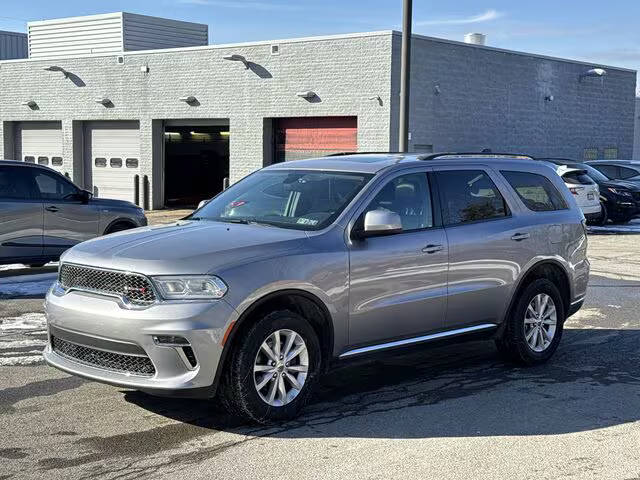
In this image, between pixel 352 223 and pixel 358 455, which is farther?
pixel 352 223

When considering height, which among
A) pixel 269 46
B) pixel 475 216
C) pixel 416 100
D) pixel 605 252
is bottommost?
pixel 605 252

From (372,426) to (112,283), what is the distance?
1.96 meters

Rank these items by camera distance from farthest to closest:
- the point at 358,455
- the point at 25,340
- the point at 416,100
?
1. the point at 416,100
2. the point at 25,340
3. the point at 358,455

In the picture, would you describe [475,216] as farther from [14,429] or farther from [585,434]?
[14,429]

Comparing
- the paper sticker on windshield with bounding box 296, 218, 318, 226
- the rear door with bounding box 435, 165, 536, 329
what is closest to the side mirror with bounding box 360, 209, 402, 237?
the paper sticker on windshield with bounding box 296, 218, 318, 226

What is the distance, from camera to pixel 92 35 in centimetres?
3472

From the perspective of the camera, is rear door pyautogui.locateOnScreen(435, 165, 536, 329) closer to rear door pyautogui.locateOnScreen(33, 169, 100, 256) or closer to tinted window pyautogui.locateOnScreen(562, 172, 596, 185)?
rear door pyautogui.locateOnScreen(33, 169, 100, 256)

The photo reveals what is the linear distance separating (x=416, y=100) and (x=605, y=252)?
847 cm

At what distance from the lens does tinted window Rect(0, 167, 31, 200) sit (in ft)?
40.2

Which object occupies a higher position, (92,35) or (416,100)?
(92,35)

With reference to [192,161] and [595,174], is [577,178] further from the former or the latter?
[192,161]

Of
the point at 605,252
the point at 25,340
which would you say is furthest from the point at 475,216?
the point at 605,252

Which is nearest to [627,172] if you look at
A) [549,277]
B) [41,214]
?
[41,214]

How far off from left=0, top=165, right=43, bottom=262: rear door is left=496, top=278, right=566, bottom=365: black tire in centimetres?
763
